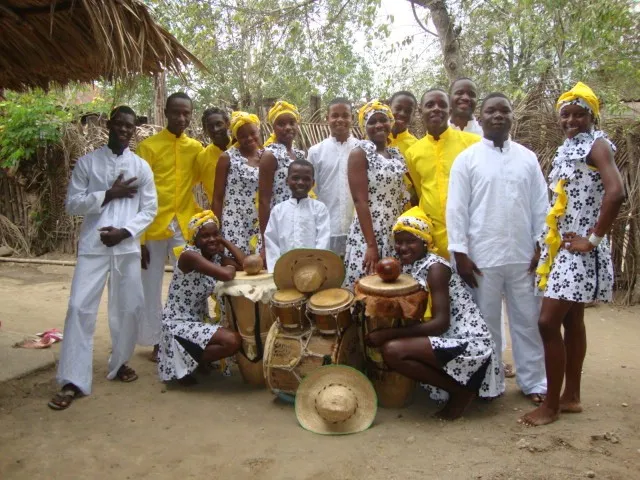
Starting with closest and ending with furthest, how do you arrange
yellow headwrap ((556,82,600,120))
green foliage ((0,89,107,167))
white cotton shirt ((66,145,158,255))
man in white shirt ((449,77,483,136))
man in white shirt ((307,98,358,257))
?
yellow headwrap ((556,82,600,120))
white cotton shirt ((66,145,158,255))
man in white shirt ((449,77,483,136))
man in white shirt ((307,98,358,257))
green foliage ((0,89,107,167))

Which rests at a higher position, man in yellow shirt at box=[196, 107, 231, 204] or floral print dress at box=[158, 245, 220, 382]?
man in yellow shirt at box=[196, 107, 231, 204]

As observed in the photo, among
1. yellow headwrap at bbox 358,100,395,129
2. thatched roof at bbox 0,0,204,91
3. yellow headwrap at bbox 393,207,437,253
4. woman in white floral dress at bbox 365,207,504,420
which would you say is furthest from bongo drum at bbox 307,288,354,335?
thatched roof at bbox 0,0,204,91

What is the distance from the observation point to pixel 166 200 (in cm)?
481

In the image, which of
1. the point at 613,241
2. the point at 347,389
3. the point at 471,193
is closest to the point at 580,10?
the point at 613,241

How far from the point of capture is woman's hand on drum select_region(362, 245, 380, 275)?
3.96m

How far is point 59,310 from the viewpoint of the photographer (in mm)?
6820

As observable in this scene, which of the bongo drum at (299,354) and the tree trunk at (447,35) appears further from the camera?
the tree trunk at (447,35)

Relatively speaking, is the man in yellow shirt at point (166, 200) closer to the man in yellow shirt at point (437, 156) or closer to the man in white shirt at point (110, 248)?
the man in white shirt at point (110, 248)

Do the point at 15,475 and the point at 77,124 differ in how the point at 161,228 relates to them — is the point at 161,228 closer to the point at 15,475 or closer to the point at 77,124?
the point at 15,475

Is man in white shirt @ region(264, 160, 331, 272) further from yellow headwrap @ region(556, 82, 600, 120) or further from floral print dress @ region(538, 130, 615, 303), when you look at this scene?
yellow headwrap @ region(556, 82, 600, 120)

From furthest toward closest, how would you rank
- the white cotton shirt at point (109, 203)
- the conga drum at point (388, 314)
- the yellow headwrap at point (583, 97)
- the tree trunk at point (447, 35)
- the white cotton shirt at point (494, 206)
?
the tree trunk at point (447, 35) < the white cotton shirt at point (109, 203) < the white cotton shirt at point (494, 206) < the conga drum at point (388, 314) < the yellow headwrap at point (583, 97)

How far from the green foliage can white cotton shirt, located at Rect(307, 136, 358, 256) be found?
297 inches

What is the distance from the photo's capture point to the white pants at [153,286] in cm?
487

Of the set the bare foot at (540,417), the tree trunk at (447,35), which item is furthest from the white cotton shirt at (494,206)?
the tree trunk at (447,35)
